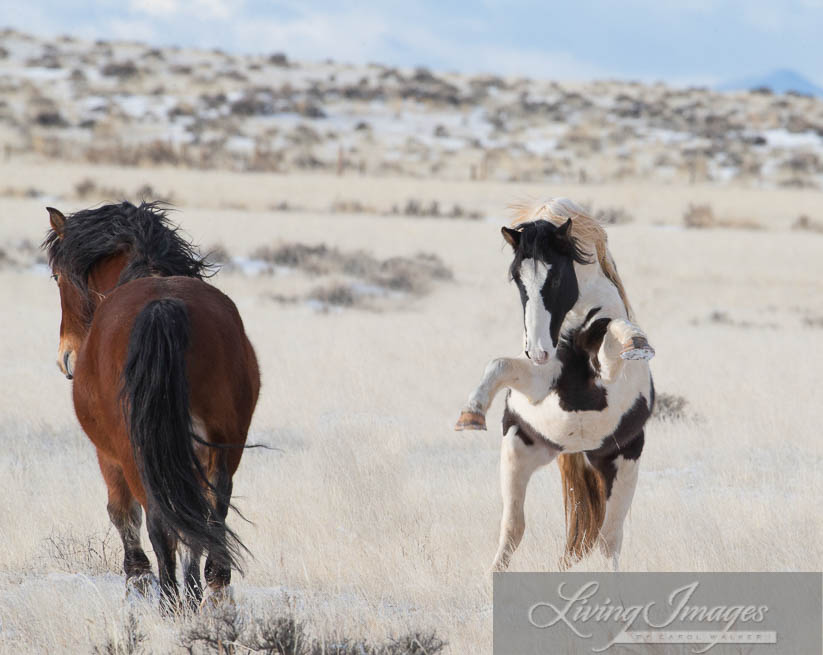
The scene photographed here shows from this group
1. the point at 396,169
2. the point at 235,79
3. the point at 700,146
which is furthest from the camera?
the point at 235,79

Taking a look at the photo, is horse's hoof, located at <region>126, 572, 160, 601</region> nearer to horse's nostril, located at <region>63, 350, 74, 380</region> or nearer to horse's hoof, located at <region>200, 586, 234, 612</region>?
horse's hoof, located at <region>200, 586, 234, 612</region>

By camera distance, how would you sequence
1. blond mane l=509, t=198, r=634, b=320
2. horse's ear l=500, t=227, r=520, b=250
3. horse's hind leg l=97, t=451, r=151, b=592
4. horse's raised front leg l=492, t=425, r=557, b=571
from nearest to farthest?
1. horse's ear l=500, t=227, r=520, b=250
2. blond mane l=509, t=198, r=634, b=320
3. horse's raised front leg l=492, t=425, r=557, b=571
4. horse's hind leg l=97, t=451, r=151, b=592

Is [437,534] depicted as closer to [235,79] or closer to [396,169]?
[396,169]

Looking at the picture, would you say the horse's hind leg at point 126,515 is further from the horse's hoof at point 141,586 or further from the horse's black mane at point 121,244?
the horse's black mane at point 121,244

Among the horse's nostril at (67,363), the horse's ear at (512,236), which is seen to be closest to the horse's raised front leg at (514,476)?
the horse's ear at (512,236)

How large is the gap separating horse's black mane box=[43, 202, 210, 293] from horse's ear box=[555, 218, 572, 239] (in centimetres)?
188

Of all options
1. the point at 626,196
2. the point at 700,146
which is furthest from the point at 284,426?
the point at 700,146

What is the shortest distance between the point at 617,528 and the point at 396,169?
31.1m

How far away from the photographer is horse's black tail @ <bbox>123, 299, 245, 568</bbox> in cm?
405

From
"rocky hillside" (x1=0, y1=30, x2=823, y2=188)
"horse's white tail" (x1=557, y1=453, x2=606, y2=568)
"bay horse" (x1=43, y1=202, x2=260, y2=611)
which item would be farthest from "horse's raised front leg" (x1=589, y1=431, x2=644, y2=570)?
"rocky hillside" (x1=0, y1=30, x2=823, y2=188)

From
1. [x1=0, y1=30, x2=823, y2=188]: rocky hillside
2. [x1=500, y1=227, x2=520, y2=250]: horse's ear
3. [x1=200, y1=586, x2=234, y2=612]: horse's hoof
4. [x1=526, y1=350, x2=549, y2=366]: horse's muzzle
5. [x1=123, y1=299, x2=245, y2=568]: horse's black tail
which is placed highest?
[x1=0, y1=30, x2=823, y2=188]: rocky hillside

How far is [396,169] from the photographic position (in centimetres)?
3525

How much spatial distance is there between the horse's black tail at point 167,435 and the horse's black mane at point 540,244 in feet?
4.57

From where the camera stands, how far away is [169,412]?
13.4 ft
